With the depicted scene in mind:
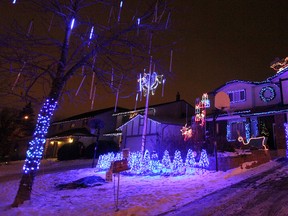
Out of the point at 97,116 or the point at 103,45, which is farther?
the point at 97,116

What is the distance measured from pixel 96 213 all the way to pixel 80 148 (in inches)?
936

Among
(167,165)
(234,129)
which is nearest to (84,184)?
(167,165)

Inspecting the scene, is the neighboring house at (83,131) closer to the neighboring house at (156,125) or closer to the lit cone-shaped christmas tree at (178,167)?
the neighboring house at (156,125)

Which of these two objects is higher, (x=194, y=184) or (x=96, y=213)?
(x=194, y=184)

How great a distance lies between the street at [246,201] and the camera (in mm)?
7331

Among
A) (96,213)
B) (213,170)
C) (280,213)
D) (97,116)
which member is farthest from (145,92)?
(97,116)

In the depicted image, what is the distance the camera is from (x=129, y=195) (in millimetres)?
10266

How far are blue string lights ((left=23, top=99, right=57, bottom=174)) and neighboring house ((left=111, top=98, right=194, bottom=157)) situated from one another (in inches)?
659

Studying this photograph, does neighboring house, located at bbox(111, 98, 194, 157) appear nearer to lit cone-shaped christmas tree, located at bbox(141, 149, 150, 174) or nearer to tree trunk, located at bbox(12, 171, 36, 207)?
lit cone-shaped christmas tree, located at bbox(141, 149, 150, 174)

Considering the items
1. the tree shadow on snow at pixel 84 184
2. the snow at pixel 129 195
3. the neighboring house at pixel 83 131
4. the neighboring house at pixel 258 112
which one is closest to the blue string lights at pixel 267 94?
the neighboring house at pixel 258 112

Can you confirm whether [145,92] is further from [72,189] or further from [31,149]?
[31,149]

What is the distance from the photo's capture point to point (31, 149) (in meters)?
10.2

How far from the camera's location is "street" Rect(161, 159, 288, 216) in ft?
24.1

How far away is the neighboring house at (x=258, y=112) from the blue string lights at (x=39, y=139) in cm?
1411
